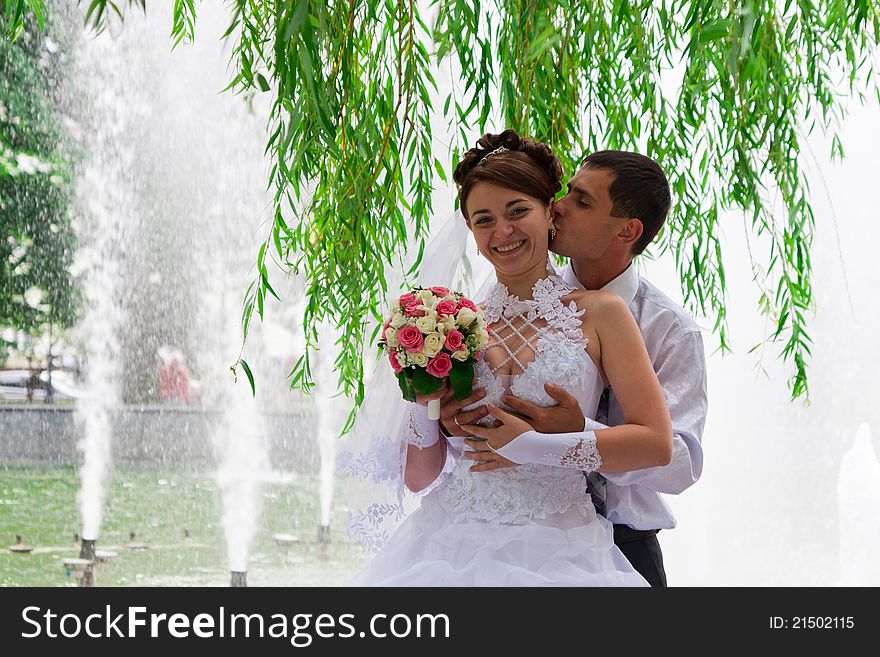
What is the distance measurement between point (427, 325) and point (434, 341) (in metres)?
0.04

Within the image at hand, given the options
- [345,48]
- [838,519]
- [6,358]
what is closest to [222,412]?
[6,358]

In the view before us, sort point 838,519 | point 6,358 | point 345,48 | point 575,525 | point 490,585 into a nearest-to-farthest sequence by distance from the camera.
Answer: point 490,585 < point 575,525 < point 345,48 < point 838,519 < point 6,358

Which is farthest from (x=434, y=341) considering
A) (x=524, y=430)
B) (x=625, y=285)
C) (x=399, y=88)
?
(x=399, y=88)

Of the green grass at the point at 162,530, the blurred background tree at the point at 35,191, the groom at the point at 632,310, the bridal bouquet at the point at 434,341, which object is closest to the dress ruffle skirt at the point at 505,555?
the groom at the point at 632,310

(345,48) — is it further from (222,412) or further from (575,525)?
(222,412)

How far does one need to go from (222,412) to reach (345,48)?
7165 millimetres

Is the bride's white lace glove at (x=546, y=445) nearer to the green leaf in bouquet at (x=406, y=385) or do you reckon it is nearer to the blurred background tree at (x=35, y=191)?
the green leaf in bouquet at (x=406, y=385)

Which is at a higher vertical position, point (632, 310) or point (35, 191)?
point (35, 191)

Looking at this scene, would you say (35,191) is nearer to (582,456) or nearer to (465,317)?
(465,317)

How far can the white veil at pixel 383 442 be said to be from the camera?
6.97 ft

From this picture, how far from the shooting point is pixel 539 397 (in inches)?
75.8

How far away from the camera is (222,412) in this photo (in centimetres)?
937

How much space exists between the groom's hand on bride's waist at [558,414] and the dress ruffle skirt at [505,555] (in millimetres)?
192

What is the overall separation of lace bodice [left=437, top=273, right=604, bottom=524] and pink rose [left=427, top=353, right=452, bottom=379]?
0.46 feet
